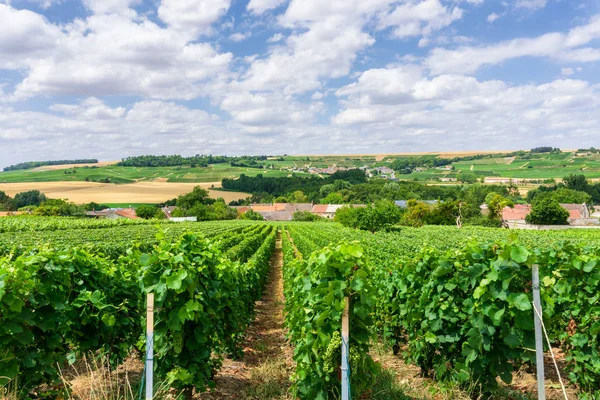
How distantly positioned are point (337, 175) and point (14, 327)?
525ft

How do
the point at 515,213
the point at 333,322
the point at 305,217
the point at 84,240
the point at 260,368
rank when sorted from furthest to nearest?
the point at 305,217 → the point at 515,213 → the point at 84,240 → the point at 260,368 → the point at 333,322

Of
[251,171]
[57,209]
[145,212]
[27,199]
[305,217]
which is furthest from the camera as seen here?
[251,171]

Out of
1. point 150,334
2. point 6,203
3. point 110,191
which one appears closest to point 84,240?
point 150,334

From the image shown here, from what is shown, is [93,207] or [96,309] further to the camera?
[93,207]

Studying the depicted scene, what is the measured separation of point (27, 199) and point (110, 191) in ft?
60.8

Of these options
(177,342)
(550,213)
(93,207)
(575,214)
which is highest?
(177,342)

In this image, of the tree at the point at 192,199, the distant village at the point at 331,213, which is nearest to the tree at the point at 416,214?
the distant village at the point at 331,213

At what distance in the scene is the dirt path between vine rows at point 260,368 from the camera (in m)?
5.24

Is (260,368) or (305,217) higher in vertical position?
(260,368)

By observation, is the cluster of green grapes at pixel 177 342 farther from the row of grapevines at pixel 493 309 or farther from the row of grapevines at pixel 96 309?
the row of grapevines at pixel 493 309

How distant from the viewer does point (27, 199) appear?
91375mm

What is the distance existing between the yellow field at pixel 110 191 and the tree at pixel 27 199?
187 cm

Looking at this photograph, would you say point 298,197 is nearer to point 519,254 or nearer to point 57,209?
point 57,209

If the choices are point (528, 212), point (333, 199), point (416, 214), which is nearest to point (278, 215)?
point (333, 199)
